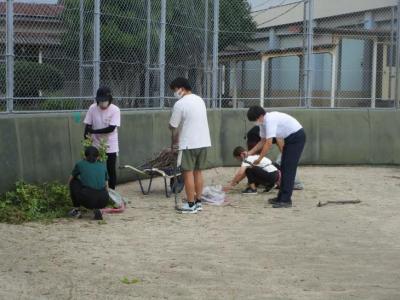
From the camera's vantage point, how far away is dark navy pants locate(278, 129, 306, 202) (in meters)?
9.20

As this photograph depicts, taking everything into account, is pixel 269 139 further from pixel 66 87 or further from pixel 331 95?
pixel 331 95

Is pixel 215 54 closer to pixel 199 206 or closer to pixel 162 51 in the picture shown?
pixel 162 51

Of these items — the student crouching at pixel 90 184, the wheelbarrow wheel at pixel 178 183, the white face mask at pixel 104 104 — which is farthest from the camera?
the wheelbarrow wheel at pixel 178 183

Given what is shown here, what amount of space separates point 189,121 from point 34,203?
84.5 inches

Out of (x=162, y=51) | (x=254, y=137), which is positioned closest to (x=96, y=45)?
(x=162, y=51)

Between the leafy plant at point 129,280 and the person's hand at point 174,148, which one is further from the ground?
the person's hand at point 174,148

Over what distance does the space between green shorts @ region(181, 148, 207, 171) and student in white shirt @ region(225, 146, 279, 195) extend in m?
1.42

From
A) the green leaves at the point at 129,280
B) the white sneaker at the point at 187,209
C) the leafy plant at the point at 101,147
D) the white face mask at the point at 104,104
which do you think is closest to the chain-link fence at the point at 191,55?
the white face mask at the point at 104,104

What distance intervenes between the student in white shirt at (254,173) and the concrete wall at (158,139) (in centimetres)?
187

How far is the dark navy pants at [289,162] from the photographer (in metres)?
9.20

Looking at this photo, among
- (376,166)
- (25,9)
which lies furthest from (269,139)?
(376,166)

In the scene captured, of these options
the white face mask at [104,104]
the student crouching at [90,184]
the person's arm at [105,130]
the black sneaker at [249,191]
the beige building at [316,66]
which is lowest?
the black sneaker at [249,191]

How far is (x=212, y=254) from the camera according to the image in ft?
21.2

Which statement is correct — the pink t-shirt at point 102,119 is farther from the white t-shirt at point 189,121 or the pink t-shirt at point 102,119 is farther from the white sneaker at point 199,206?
the white sneaker at point 199,206
